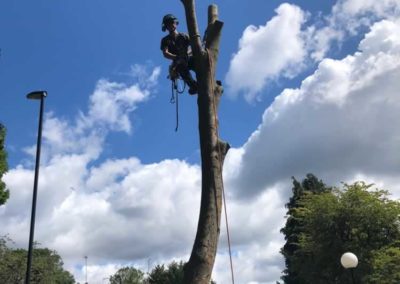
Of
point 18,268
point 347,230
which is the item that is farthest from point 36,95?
point 18,268

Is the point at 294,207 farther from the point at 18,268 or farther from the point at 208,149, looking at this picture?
the point at 208,149

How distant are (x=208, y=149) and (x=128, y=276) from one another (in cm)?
9006

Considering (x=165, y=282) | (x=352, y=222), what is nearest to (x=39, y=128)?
(x=352, y=222)

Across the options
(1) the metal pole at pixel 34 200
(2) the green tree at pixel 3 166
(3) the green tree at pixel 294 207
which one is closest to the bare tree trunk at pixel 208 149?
(1) the metal pole at pixel 34 200

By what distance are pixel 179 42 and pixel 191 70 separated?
14.6 inches

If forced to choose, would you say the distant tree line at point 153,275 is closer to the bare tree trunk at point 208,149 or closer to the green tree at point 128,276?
the green tree at point 128,276

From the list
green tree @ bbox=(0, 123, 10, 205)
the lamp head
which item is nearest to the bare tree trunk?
the lamp head

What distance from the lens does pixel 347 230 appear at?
3719cm

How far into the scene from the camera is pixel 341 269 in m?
36.8

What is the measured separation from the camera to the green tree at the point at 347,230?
3606 cm

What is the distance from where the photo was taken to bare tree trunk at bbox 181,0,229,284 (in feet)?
15.8

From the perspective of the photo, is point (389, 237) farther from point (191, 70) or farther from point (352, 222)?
point (191, 70)

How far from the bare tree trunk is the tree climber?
0.38 metres

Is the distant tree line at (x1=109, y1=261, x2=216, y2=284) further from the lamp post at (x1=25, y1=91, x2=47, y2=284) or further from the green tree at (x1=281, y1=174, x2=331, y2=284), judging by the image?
the lamp post at (x1=25, y1=91, x2=47, y2=284)
